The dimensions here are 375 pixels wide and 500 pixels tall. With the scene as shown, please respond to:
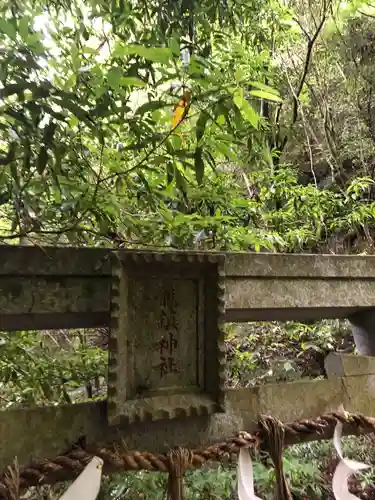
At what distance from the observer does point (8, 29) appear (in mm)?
900

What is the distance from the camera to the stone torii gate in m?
1.11

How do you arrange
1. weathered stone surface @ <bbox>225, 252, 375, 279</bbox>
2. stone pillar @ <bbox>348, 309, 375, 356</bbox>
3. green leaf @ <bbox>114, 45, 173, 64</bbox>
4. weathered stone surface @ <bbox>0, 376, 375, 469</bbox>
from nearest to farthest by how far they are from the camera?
green leaf @ <bbox>114, 45, 173, 64</bbox>
weathered stone surface @ <bbox>0, 376, 375, 469</bbox>
weathered stone surface @ <bbox>225, 252, 375, 279</bbox>
stone pillar @ <bbox>348, 309, 375, 356</bbox>

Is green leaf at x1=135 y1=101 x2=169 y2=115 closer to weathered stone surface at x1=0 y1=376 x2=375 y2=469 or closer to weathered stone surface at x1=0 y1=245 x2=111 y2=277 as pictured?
weathered stone surface at x1=0 y1=245 x2=111 y2=277

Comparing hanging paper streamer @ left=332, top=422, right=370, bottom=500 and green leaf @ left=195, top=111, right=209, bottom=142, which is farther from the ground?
green leaf @ left=195, top=111, right=209, bottom=142

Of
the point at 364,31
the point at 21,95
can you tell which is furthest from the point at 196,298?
the point at 364,31

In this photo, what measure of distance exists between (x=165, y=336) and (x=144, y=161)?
20.7 inches

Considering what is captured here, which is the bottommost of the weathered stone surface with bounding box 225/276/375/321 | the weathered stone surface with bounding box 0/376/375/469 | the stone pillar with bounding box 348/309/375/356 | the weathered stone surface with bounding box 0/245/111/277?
the weathered stone surface with bounding box 0/376/375/469

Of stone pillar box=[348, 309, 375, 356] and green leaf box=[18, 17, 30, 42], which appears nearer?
green leaf box=[18, 17, 30, 42]

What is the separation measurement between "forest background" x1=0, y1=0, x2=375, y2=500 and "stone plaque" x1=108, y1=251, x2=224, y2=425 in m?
0.19

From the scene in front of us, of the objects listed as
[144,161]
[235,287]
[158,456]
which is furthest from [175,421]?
[144,161]

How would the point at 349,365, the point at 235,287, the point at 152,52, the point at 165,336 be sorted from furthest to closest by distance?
the point at 349,365, the point at 235,287, the point at 165,336, the point at 152,52

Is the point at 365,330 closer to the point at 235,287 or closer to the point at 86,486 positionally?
the point at 235,287

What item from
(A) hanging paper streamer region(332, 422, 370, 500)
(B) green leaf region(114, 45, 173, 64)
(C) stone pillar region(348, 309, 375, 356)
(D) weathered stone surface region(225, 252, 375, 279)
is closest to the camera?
(B) green leaf region(114, 45, 173, 64)

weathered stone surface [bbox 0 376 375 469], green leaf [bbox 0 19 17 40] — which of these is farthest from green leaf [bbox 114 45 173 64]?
weathered stone surface [bbox 0 376 375 469]
